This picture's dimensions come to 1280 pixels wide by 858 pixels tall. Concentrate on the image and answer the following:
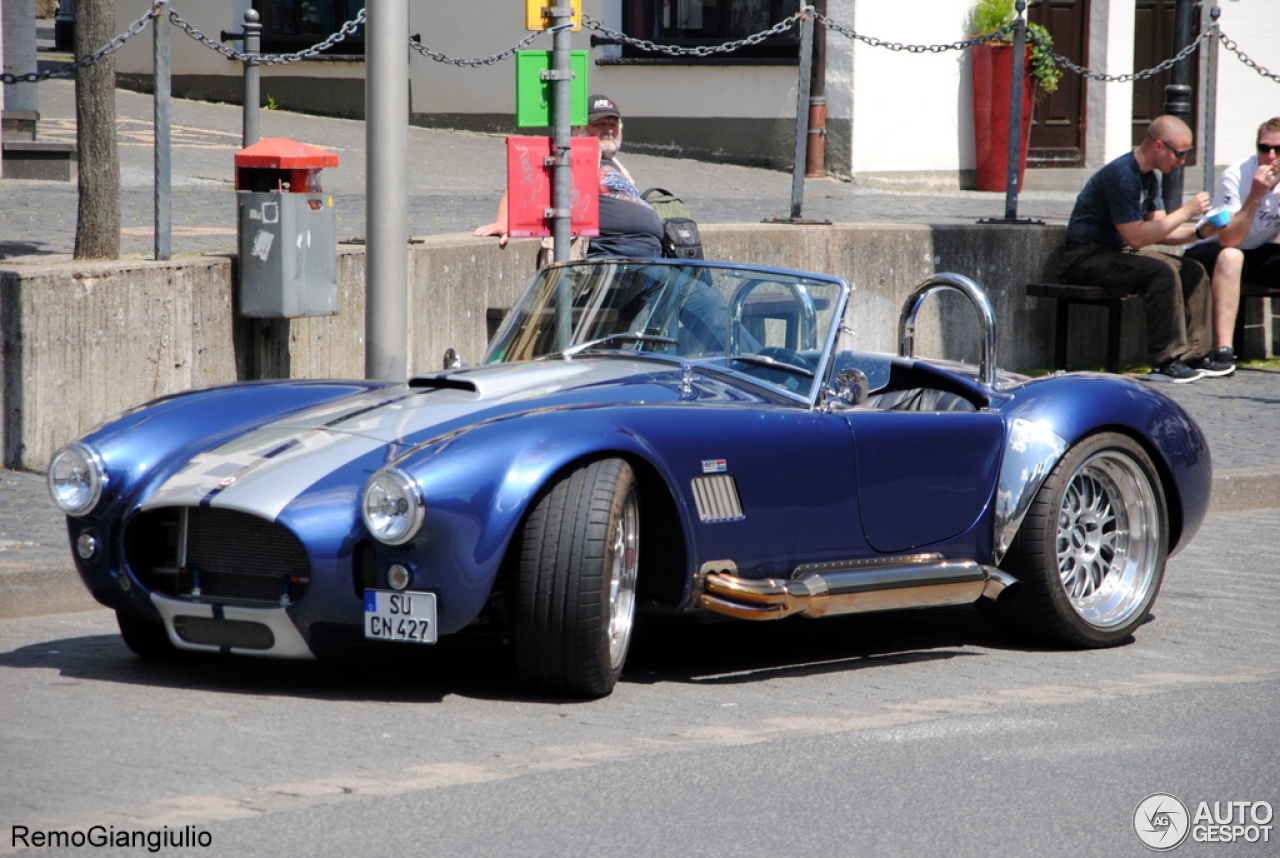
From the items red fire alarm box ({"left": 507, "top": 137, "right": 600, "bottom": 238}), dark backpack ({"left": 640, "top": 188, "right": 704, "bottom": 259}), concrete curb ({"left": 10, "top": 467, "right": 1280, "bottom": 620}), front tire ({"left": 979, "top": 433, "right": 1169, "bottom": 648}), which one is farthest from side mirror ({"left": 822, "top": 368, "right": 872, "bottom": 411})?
dark backpack ({"left": 640, "top": 188, "right": 704, "bottom": 259})

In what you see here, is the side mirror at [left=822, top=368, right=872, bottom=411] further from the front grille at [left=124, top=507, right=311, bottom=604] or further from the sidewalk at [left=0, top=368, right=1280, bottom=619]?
the sidewalk at [left=0, top=368, right=1280, bottom=619]

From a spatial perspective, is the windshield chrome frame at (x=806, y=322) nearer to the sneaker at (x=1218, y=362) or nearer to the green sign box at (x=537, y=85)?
the green sign box at (x=537, y=85)

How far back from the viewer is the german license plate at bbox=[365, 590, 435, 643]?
14.3 feet

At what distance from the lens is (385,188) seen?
24.9 ft

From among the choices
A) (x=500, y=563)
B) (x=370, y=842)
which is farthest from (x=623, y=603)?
(x=370, y=842)

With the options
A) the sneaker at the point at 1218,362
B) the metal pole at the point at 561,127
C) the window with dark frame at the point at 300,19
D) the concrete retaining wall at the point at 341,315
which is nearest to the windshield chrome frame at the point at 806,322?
the metal pole at the point at 561,127

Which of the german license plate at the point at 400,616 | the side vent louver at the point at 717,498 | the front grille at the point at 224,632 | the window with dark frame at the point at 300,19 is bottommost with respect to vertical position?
the front grille at the point at 224,632

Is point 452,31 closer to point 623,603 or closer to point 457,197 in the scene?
point 457,197

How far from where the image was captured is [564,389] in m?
5.10

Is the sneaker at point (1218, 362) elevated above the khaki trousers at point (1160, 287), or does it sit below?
below

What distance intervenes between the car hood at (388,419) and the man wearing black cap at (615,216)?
3145 mm

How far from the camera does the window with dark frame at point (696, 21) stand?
59.9 feet

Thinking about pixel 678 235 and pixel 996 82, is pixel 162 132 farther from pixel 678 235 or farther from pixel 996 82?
pixel 996 82

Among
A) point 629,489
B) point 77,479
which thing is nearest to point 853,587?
point 629,489
